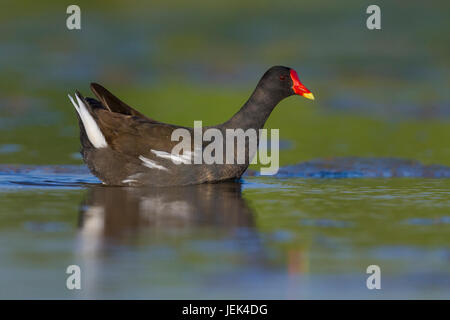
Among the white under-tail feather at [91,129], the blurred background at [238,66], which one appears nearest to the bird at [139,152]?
the white under-tail feather at [91,129]

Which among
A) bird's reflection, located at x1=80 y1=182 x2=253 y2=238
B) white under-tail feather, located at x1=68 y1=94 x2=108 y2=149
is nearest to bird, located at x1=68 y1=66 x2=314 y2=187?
white under-tail feather, located at x1=68 y1=94 x2=108 y2=149

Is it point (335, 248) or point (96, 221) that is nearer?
point (335, 248)

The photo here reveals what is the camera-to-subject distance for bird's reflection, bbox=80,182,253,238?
6648 mm

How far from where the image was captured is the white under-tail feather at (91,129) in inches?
339

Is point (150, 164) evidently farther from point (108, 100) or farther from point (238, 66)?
point (238, 66)

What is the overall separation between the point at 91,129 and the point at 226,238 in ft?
9.44

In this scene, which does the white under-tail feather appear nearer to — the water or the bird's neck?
the water

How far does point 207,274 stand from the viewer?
529cm

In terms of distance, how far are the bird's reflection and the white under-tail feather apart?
1.52ft

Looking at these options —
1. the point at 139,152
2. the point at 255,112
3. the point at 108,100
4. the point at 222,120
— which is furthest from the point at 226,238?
the point at 222,120

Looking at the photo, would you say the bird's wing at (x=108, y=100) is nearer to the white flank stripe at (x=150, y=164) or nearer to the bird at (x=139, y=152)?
the bird at (x=139, y=152)

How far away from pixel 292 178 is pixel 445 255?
3.48 m
